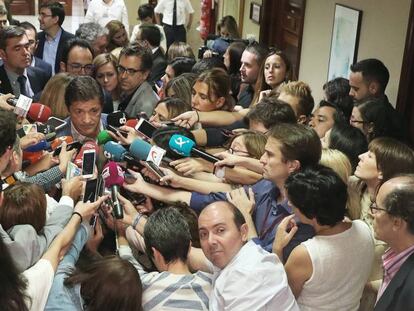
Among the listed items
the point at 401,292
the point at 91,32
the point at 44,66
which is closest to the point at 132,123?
the point at 401,292

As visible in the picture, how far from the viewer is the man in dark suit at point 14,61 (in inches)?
158

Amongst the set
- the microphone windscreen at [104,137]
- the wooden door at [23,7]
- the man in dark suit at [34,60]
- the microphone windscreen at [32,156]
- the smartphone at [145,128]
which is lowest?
the microphone windscreen at [32,156]

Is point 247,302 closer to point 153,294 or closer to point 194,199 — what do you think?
→ point 153,294

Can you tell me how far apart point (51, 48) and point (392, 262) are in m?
4.05

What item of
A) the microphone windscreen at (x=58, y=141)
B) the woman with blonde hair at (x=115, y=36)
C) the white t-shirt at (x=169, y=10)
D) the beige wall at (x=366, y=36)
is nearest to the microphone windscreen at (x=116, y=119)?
the microphone windscreen at (x=58, y=141)

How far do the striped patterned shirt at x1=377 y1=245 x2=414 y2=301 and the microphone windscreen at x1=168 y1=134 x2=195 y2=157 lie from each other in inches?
38.7

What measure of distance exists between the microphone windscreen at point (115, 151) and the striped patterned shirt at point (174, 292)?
808mm

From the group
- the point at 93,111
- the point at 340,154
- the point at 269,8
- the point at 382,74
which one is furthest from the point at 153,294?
the point at 269,8

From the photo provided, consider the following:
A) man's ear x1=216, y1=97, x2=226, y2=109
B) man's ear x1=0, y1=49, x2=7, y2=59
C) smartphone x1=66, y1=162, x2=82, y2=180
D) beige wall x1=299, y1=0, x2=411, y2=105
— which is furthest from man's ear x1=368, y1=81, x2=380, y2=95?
man's ear x1=0, y1=49, x2=7, y2=59

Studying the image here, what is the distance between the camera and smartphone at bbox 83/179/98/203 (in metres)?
2.34

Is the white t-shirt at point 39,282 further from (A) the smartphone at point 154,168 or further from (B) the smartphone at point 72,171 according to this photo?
(A) the smartphone at point 154,168

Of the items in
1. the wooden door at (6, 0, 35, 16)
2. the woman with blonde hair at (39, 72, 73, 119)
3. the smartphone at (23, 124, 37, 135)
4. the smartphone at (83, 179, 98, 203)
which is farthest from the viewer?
the wooden door at (6, 0, 35, 16)

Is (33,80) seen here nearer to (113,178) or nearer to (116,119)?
(116,119)

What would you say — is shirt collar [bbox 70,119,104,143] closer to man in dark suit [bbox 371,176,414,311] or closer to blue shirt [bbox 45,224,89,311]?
blue shirt [bbox 45,224,89,311]
